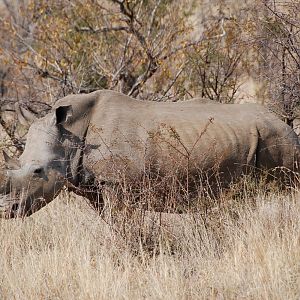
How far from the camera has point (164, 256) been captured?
5.34 metres

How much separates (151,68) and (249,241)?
191 inches

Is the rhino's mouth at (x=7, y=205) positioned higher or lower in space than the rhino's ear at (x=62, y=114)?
lower

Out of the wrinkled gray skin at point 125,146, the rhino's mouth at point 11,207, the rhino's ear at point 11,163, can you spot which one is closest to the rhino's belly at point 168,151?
the wrinkled gray skin at point 125,146

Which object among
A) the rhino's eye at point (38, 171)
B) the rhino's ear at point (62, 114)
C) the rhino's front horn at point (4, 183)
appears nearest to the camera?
the rhino's front horn at point (4, 183)

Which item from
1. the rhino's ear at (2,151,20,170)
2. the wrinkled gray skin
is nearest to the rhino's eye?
the wrinkled gray skin

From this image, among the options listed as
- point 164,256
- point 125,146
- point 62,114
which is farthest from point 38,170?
point 164,256

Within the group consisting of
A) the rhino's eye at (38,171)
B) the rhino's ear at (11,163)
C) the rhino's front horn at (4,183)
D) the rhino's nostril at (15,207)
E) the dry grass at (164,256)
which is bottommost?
the dry grass at (164,256)

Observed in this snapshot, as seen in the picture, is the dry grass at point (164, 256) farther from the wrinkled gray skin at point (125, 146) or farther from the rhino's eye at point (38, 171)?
the rhino's eye at point (38, 171)

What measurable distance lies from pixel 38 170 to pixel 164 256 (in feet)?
4.76

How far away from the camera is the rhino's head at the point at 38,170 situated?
5.95m

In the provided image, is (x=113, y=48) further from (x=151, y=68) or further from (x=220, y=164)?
(x=220, y=164)

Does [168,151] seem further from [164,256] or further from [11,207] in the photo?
[11,207]

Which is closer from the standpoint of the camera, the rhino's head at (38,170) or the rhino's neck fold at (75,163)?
the rhino's head at (38,170)

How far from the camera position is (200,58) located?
980cm
